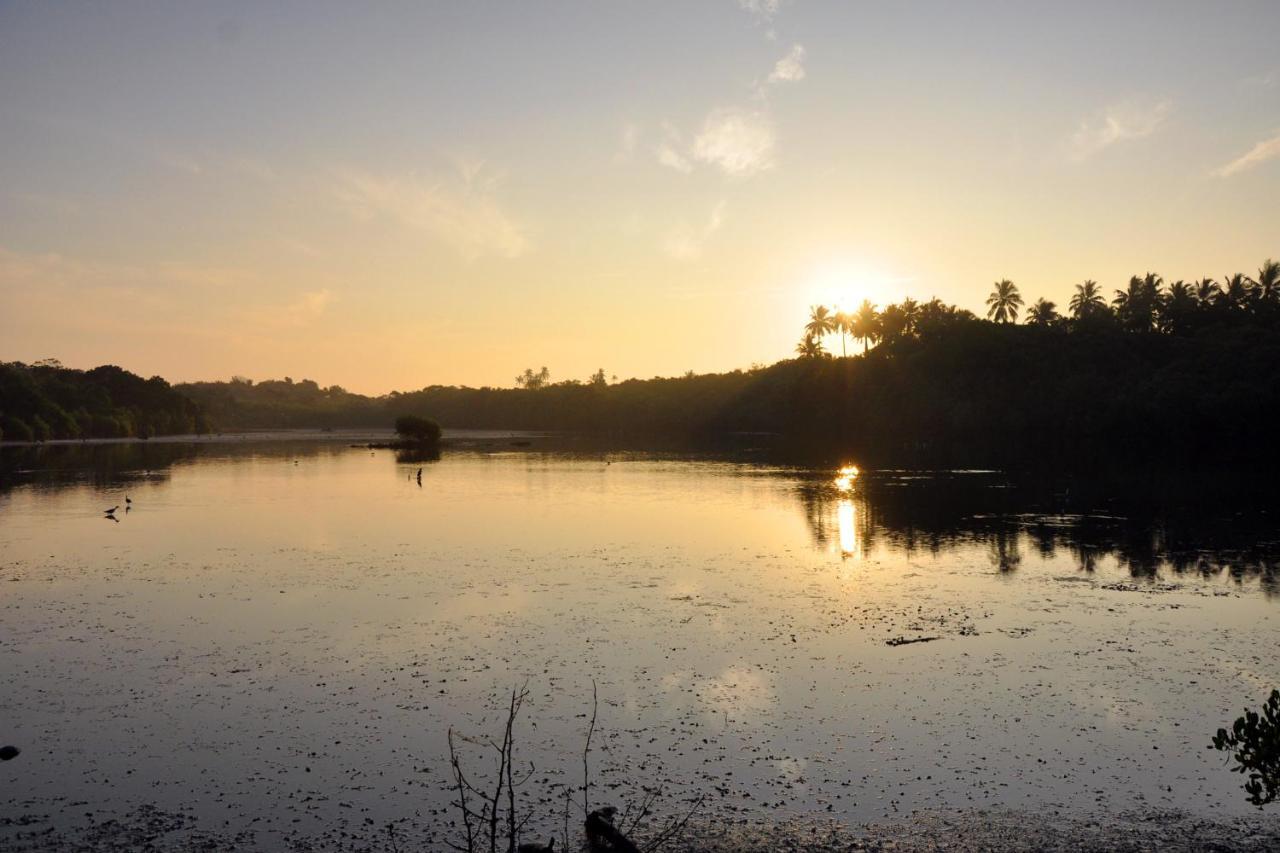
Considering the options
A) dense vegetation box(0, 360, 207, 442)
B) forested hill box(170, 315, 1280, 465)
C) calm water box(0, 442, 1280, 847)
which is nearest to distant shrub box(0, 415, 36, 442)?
dense vegetation box(0, 360, 207, 442)

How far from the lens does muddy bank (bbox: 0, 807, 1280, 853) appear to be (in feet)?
37.2

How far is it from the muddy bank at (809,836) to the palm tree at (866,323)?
171007mm

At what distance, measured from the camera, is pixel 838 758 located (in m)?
14.3

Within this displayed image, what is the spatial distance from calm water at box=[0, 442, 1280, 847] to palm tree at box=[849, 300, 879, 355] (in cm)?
13552

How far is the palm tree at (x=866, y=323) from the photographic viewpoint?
176250mm

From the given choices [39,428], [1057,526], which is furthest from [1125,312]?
[39,428]

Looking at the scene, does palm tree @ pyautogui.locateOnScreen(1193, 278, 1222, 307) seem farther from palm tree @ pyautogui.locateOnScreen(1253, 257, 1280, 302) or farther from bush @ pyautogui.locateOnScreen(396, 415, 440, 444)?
bush @ pyautogui.locateOnScreen(396, 415, 440, 444)

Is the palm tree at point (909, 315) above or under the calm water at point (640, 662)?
above

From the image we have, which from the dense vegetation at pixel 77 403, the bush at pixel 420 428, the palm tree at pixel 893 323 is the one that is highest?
the palm tree at pixel 893 323

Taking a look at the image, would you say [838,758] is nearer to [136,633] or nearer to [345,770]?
[345,770]

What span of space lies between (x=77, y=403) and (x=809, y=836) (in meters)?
197

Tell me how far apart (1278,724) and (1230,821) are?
3.38 m

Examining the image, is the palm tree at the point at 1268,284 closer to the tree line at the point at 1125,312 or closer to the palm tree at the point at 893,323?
the tree line at the point at 1125,312

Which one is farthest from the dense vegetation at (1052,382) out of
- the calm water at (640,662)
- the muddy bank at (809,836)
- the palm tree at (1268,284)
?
the muddy bank at (809,836)
